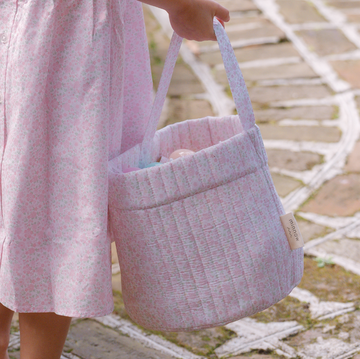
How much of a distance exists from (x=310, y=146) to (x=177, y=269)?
1.73 metres

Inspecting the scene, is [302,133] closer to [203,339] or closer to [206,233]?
[203,339]

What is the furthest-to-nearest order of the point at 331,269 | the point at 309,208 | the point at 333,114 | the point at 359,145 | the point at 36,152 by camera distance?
the point at 333,114
the point at 359,145
the point at 309,208
the point at 331,269
the point at 36,152

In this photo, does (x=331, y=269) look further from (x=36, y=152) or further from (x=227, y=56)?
(x=36, y=152)

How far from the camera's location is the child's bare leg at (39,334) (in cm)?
117

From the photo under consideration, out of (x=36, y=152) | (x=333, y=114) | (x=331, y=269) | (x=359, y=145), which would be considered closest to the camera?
(x=36, y=152)

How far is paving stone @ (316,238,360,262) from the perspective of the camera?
1864mm

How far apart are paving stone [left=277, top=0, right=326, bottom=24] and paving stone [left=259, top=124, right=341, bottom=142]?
174cm

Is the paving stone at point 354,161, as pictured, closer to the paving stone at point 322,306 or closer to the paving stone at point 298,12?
the paving stone at point 322,306

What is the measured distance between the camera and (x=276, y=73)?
355 cm

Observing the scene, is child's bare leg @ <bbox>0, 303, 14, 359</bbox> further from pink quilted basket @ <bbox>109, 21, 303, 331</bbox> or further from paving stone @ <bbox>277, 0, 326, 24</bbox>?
paving stone @ <bbox>277, 0, 326, 24</bbox>

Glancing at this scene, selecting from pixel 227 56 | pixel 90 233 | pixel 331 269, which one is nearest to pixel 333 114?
pixel 331 269

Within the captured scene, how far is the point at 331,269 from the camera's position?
5.94ft

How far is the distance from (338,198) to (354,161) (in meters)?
0.34

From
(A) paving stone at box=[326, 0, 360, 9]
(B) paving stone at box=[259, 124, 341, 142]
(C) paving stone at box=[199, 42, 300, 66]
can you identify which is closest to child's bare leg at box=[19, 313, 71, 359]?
(B) paving stone at box=[259, 124, 341, 142]
